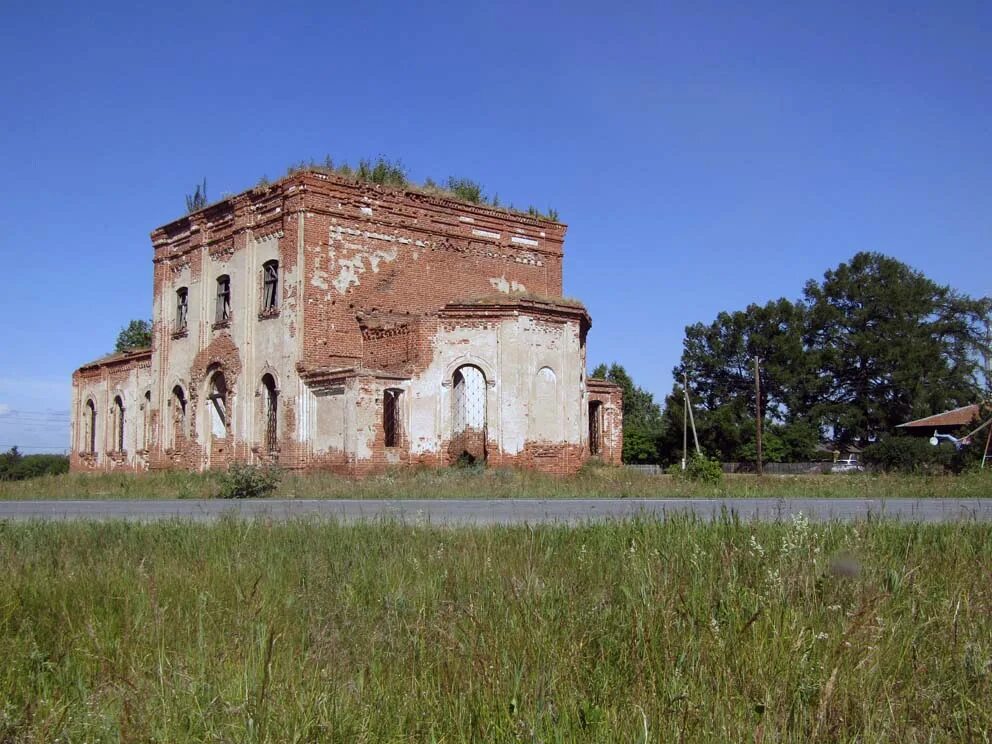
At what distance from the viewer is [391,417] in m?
26.6

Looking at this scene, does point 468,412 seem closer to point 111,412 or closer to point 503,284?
point 503,284

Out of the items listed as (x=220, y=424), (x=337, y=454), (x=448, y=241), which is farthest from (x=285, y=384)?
(x=448, y=241)

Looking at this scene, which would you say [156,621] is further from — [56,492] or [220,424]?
[220,424]

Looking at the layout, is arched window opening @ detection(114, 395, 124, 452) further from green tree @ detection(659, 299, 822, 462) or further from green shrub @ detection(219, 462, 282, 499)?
green tree @ detection(659, 299, 822, 462)

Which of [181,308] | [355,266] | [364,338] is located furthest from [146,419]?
[355,266]

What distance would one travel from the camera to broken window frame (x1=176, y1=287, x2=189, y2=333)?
111 feet

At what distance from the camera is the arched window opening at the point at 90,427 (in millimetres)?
40000

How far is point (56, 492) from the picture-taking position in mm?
21734

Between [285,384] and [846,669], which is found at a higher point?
[285,384]

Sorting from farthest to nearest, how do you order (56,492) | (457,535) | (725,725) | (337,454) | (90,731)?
(337,454), (56,492), (457,535), (90,731), (725,725)

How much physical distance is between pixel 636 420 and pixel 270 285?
57000 mm

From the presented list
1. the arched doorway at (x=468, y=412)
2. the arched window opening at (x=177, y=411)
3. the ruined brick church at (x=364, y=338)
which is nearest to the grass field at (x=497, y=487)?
the ruined brick church at (x=364, y=338)

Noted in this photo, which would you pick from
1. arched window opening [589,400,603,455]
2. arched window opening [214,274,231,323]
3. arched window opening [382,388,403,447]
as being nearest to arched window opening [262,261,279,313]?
arched window opening [214,274,231,323]

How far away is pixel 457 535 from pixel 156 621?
3.35 metres
